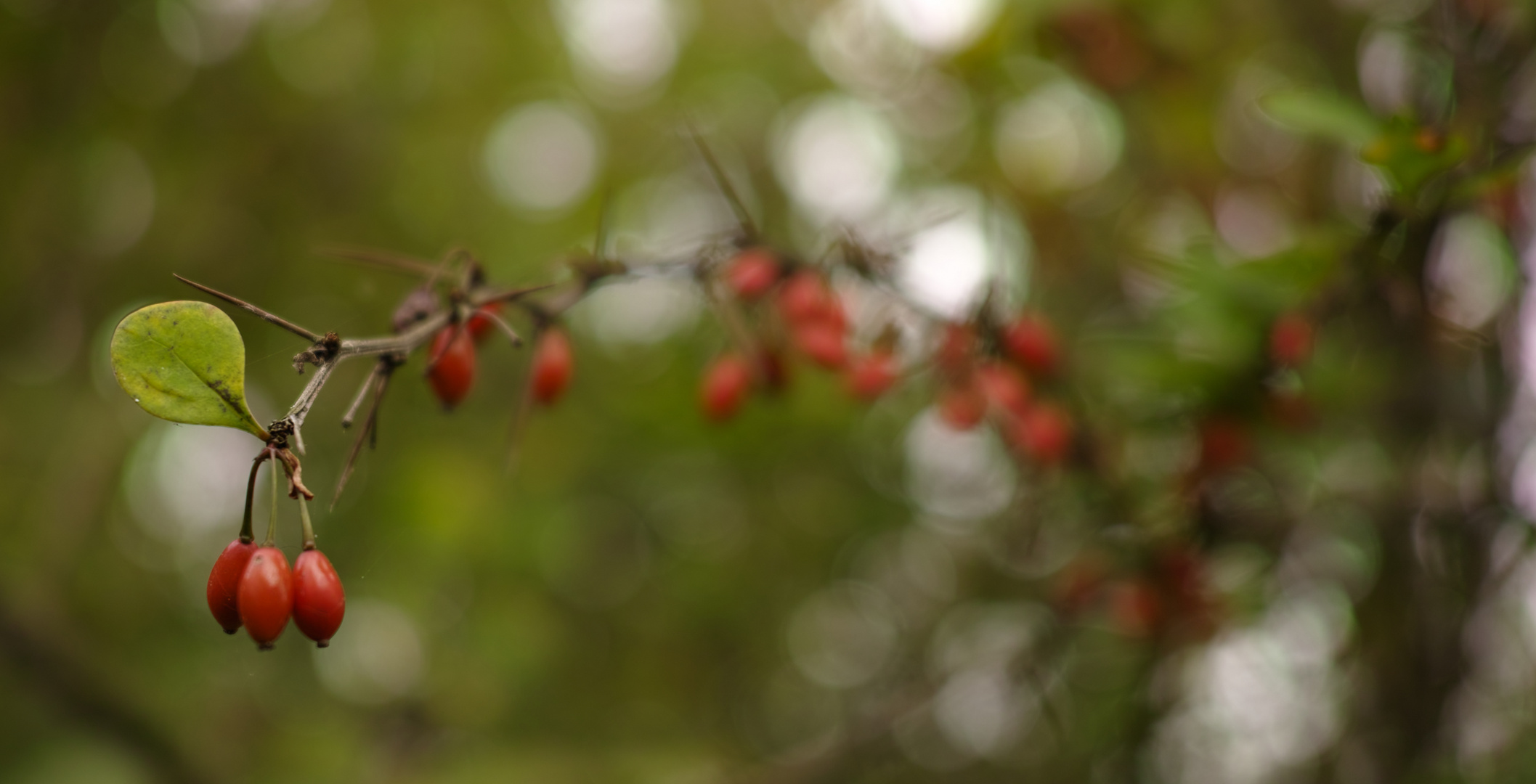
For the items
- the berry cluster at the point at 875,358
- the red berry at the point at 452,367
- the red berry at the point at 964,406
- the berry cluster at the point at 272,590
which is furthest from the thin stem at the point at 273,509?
the red berry at the point at 964,406

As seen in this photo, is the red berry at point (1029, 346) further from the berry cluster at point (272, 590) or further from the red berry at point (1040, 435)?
the berry cluster at point (272, 590)

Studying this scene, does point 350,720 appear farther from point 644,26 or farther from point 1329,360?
point 644,26

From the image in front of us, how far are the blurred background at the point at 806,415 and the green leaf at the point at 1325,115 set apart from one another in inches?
0.4

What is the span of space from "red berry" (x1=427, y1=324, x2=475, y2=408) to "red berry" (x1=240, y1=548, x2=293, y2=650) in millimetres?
193

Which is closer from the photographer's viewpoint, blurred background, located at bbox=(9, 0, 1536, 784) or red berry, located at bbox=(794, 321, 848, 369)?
red berry, located at bbox=(794, 321, 848, 369)

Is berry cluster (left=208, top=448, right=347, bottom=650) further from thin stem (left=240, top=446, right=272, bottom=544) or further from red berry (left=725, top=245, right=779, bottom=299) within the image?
red berry (left=725, top=245, right=779, bottom=299)

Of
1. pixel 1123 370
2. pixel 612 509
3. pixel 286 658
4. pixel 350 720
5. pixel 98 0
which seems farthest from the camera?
pixel 612 509

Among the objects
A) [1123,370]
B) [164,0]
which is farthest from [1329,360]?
[164,0]

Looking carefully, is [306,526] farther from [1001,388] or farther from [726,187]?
[1001,388]

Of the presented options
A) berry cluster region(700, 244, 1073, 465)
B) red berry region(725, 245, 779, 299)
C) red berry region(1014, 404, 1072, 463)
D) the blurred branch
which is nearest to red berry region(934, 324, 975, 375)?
berry cluster region(700, 244, 1073, 465)

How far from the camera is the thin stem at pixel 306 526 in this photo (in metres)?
0.60

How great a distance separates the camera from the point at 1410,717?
5.22 feet

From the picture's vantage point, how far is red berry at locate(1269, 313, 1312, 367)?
1171mm

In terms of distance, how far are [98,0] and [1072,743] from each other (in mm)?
3239
